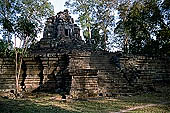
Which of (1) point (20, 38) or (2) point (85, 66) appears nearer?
(1) point (20, 38)

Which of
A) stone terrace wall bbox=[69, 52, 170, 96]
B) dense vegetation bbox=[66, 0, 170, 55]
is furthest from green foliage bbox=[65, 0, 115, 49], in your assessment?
stone terrace wall bbox=[69, 52, 170, 96]

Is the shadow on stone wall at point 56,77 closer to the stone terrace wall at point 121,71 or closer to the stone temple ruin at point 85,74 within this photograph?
the stone temple ruin at point 85,74

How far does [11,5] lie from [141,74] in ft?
29.6

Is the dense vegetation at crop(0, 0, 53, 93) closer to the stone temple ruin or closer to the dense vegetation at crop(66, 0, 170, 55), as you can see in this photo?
the stone temple ruin

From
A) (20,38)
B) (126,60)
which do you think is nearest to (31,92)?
(20,38)

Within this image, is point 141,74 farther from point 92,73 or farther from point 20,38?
point 20,38

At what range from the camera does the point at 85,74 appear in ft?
38.2

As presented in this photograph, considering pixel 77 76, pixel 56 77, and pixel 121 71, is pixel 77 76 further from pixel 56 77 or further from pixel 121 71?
pixel 121 71

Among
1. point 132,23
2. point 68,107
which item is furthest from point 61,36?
point 68,107

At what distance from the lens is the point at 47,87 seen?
12.4 meters

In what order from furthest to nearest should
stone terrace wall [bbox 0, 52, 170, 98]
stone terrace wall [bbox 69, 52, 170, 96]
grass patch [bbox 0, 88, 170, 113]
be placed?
stone terrace wall [bbox 69, 52, 170, 96] < stone terrace wall [bbox 0, 52, 170, 98] < grass patch [bbox 0, 88, 170, 113]

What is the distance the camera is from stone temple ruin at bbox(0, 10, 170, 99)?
11.6 meters

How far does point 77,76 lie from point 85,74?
425mm

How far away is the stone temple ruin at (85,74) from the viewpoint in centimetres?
1164
